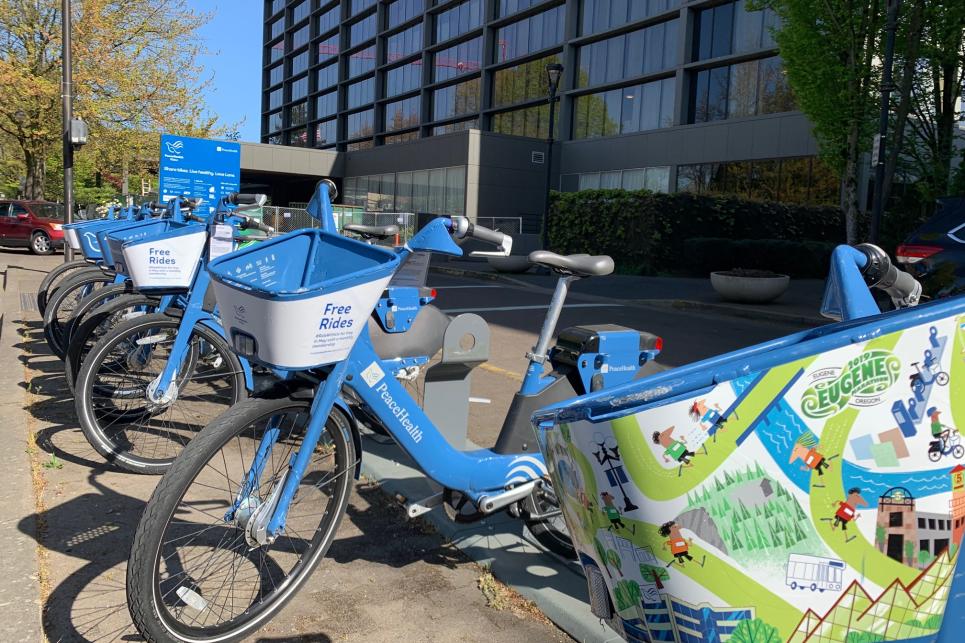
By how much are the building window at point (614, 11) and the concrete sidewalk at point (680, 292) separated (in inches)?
613

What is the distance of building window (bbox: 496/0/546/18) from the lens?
3883cm

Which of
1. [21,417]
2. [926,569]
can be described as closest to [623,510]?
[926,569]

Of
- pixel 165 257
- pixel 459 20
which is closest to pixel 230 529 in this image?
pixel 165 257

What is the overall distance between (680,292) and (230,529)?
46.1ft

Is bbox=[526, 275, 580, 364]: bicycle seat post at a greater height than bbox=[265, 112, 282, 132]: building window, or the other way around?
bbox=[265, 112, 282, 132]: building window

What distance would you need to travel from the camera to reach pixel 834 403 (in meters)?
1.33

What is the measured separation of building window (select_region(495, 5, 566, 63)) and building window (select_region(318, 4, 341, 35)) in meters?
22.5

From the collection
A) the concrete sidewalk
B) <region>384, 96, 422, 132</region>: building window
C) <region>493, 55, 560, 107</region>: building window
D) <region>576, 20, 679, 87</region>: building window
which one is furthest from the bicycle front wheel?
<region>384, 96, 422, 132</region>: building window

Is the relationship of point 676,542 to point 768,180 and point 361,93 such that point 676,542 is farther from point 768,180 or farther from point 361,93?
point 361,93

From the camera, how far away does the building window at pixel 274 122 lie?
234 feet

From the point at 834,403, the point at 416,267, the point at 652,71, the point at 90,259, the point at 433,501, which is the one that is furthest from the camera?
the point at 652,71

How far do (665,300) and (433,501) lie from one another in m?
12.0

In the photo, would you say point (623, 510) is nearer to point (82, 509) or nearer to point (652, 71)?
point (82, 509)

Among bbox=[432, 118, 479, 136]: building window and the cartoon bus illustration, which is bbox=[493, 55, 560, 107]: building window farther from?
the cartoon bus illustration
